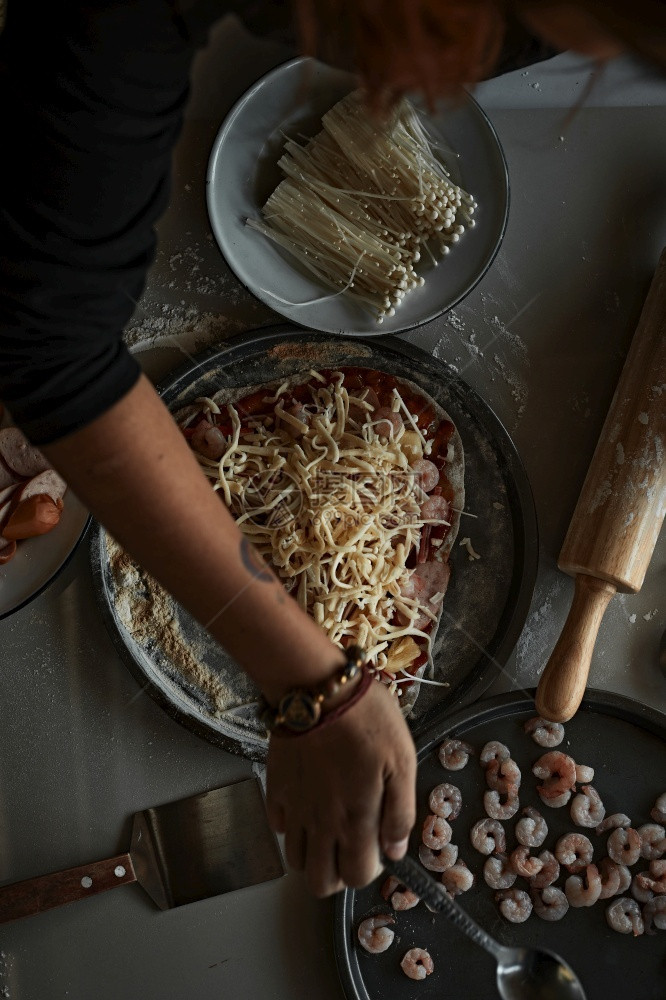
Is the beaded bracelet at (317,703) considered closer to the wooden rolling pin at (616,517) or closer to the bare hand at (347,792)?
the bare hand at (347,792)

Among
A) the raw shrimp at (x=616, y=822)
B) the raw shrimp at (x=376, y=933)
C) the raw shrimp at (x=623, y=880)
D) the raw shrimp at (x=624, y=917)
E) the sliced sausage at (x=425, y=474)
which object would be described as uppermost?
the sliced sausage at (x=425, y=474)

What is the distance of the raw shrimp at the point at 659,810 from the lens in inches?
27.5

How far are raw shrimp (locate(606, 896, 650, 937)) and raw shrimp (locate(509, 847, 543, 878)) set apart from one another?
0.24 ft

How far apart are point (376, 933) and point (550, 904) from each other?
0.51 ft

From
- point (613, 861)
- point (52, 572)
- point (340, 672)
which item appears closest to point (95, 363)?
point (340, 672)

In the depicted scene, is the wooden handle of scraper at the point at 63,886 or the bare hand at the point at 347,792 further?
the wooden handle of scraper at the point at 63,886

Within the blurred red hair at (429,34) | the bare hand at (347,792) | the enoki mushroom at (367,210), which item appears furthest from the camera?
the enoki mushroom at (367,210)

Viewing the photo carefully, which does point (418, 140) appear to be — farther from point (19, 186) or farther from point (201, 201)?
point (19, 186)

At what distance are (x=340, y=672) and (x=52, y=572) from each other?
0.33 meters

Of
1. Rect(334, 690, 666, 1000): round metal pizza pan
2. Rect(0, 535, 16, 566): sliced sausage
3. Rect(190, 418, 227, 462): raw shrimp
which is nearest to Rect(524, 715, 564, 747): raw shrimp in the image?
Rect(334, 690, 666, 1000): round metal pizza pan

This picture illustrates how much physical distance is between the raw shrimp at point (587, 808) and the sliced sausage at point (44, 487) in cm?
53

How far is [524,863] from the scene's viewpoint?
690 millimetres

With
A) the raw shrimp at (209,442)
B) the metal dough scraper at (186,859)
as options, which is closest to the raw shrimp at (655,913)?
the metal dough scraper at (186,859)

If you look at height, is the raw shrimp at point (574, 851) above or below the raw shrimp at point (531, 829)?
below
